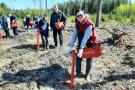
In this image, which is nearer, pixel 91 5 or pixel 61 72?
pixel 61 72

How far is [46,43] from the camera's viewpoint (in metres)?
18.6

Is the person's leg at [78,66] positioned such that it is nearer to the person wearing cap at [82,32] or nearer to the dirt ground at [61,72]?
the person wearing cap at [82,32]

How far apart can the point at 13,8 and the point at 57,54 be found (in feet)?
210

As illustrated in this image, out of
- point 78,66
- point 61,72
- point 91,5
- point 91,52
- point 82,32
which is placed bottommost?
point 91,5

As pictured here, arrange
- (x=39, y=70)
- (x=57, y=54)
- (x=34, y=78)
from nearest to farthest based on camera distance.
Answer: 1. (x=34, y=78)
2. (x=39, y=70)
3. (x=57, y=54)

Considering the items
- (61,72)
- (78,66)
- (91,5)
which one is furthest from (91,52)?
(91,5)

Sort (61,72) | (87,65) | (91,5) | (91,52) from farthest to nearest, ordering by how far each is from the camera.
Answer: (91,5) < (61,72) < (87,65) < (91,52)

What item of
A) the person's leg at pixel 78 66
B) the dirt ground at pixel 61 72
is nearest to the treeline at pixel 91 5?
the dirt ground at pixel 61 72

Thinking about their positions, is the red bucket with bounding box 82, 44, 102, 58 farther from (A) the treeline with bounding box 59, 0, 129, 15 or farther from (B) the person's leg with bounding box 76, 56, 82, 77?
(A) the treeline with bounding box 59, 0, 129, 15

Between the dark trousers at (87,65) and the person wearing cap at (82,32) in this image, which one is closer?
the person wearing cap at (82,32)

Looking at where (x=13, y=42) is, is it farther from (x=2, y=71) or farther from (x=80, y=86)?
(x=80, y=86)

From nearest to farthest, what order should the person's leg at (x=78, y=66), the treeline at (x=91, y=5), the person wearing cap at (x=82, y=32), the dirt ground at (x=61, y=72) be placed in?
the person wearing cap at (x=82, y=32)
the dirt ground at (x=61, y=72)
the person's leg at (x=78, y=66)
the treeline at (x=91, y=5)

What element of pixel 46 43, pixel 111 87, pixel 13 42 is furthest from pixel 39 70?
pixel 13 42

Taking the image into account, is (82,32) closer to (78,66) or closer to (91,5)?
(78,66)
